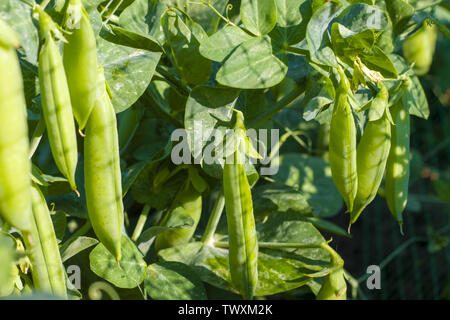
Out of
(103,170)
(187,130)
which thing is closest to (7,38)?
(103,170)

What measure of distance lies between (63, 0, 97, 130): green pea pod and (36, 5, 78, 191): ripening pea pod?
0.07 feet

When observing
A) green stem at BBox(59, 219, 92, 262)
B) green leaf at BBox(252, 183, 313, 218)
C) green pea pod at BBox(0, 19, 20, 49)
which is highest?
green pea pod at BBox(0, 19, 20, 49)

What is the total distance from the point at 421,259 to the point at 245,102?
1364mm

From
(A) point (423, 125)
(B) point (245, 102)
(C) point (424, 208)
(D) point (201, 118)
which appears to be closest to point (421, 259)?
(C) point (424, 208)

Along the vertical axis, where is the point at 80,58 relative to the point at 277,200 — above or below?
above

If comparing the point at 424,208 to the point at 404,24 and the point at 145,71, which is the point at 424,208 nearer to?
the point at 404,24

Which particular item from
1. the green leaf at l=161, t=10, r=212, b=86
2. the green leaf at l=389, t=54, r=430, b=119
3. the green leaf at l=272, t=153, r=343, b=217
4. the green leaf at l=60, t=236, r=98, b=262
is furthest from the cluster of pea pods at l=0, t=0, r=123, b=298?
the green leaf at l=272, t=153, r=343, b=217

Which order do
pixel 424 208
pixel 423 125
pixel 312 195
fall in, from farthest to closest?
1. pixel 423 125
2. pixel 424 208
3. pixel 312 195

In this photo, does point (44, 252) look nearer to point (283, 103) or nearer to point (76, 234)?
point (76, 234)

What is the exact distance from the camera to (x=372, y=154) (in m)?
0.89

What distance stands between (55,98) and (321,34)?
0.45 m

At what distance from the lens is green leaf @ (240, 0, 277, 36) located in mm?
877

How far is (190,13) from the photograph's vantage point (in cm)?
105

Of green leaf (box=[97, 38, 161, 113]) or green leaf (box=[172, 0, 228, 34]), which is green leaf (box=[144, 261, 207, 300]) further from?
green leaf (box=[172, 0, 228, 34])
